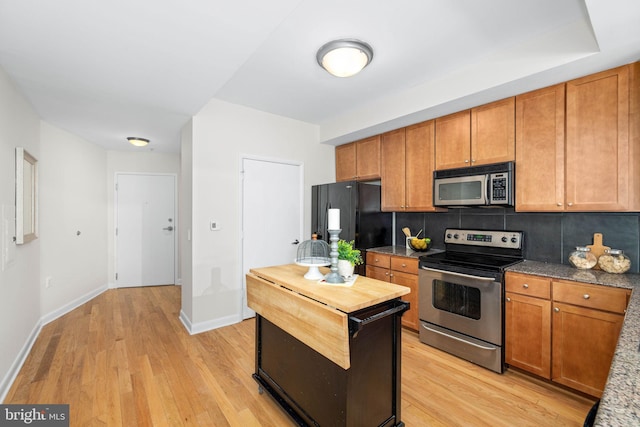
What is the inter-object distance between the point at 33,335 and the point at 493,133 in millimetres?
4883

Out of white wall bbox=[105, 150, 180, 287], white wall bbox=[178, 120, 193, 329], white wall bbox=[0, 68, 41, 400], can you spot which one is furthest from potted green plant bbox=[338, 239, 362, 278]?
white wall bbox=[105, 150, 180, 287]

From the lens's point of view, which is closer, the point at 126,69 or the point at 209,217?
the point at 126,69

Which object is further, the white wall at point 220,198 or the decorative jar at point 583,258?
the white wall at point 220,198

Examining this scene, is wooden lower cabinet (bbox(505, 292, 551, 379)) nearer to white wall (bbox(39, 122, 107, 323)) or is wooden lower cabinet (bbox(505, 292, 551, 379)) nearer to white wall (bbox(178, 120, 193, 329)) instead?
white wall (bbox(178, 120, 193, 329))

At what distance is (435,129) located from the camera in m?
3.08

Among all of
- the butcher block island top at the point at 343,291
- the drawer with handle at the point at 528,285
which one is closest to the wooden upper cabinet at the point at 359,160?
the drawer with handle at the point at 528,285

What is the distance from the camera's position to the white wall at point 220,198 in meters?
3.14

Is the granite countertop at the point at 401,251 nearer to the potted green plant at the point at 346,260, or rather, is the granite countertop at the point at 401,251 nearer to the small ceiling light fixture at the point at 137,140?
the potted green plant at the point at 346,260

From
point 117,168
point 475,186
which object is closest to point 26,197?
point 117,168

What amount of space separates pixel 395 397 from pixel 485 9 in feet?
7.91

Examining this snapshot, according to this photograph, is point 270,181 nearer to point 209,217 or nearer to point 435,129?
point 209,217

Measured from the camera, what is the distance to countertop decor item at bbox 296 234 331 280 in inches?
72.4

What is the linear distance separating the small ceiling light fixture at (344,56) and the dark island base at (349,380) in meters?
1.76

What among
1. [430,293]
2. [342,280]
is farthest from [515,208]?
[342,280]
